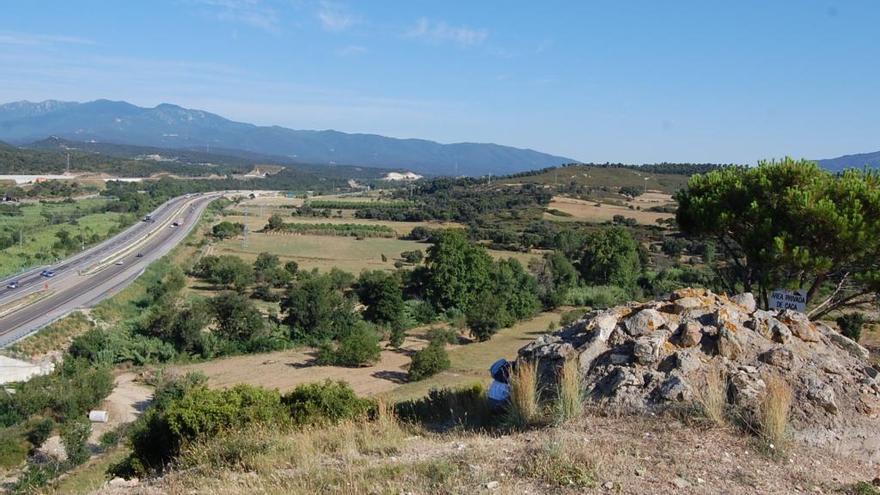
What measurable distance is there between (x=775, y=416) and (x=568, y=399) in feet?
7.31

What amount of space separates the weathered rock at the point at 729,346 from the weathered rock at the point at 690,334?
1.04ft

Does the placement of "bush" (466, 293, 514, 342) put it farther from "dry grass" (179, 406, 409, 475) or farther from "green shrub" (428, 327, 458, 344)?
"dry grass" (179, 406, 409, 475)

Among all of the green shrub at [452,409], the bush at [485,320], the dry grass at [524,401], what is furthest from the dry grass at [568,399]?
the bush at [485,320]

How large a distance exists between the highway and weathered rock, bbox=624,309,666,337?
105ft

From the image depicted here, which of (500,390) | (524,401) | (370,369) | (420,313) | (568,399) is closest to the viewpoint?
(568,399)

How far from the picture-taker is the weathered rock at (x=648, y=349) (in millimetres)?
8602

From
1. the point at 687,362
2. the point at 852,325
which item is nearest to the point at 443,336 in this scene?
the point at 852,325

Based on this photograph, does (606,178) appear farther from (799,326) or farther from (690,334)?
(690,334)

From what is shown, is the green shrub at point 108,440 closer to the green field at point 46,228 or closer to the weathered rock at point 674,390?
the weathered rock at point 674,390

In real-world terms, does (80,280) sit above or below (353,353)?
below

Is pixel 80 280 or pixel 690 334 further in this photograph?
pixel 80 280

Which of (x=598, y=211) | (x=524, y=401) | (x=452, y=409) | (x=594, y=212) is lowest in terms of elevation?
(x=594, y=212)

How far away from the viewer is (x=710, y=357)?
862cm

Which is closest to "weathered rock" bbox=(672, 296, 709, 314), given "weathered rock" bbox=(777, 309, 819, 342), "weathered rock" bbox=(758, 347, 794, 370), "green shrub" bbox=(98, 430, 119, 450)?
"weathered rock" bbox=(777, 309, 819, 342)
